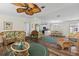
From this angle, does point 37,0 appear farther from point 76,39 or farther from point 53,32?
point 76,39

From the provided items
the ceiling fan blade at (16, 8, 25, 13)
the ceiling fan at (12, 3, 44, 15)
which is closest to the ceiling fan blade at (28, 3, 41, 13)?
the ceiling fan at (12, 3, 44, 15)

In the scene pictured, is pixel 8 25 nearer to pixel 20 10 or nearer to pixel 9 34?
pixel 9 34

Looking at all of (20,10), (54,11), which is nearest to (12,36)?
(20,10)

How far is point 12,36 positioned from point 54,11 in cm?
84

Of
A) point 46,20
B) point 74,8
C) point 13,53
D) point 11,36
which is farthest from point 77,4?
point 13,53

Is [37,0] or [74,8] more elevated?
[37,0]

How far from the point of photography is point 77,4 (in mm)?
1973

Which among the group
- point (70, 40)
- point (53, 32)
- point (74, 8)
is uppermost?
point (74, 8)

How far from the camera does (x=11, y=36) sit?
1.97 meters

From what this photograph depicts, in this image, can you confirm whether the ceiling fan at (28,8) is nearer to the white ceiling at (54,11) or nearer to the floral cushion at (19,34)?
the white ceiling at (54,11)

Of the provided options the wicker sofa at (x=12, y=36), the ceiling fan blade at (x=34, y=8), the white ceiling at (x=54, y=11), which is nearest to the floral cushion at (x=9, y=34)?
the wicker sofa at (x=12, y=36)

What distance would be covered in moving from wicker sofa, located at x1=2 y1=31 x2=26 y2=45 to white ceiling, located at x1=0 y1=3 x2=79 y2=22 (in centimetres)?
30

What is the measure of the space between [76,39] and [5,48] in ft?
3.95

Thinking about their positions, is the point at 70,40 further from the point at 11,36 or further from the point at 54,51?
the point at 11,36
